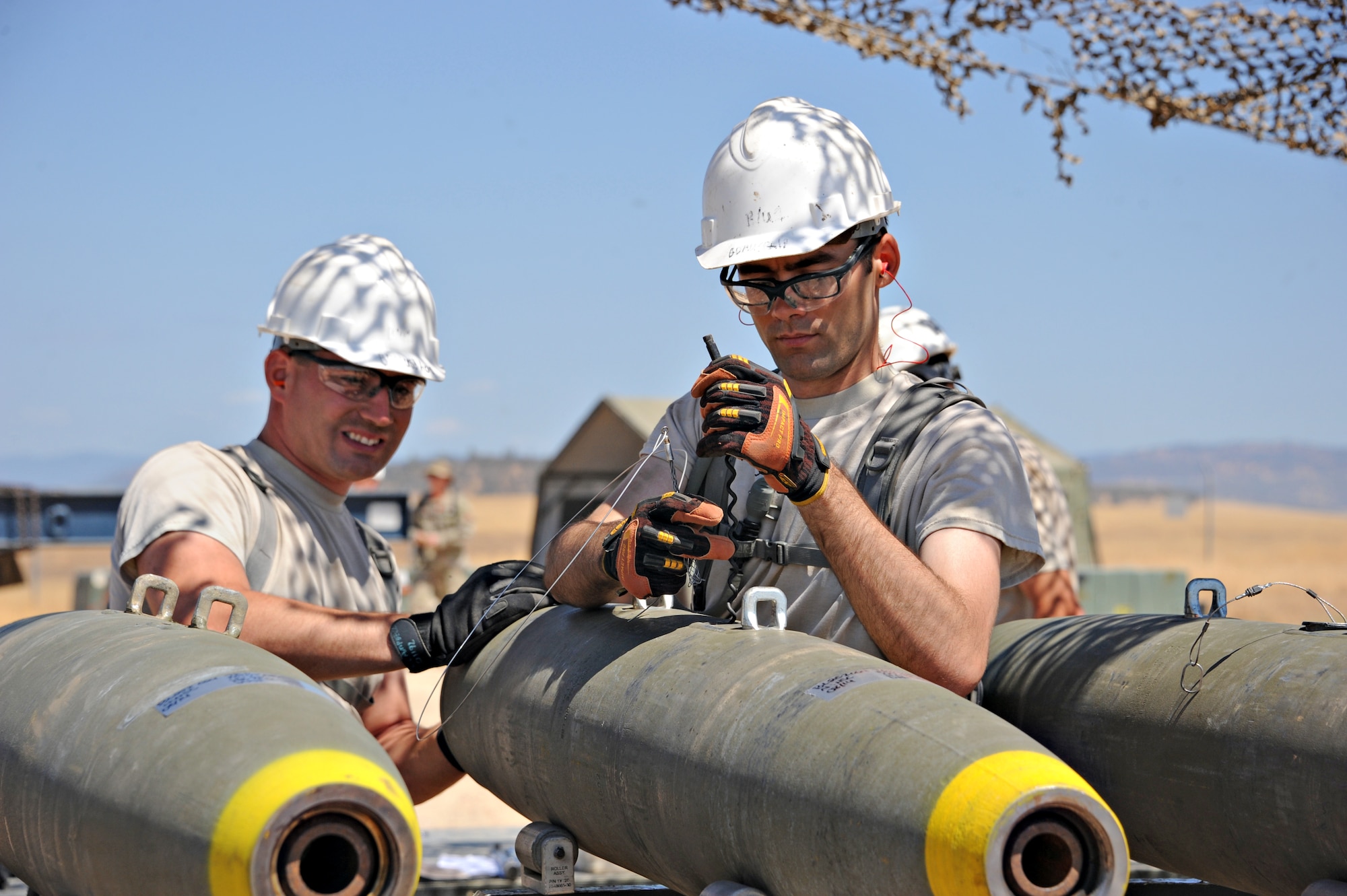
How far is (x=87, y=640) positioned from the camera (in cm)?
288

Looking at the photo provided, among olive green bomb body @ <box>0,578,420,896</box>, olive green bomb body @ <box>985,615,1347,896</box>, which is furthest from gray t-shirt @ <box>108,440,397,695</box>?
olive green bomb body @ <box>985,615,1347,896</box>

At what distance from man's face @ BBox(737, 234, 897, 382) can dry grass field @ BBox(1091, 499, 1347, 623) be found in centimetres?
1185

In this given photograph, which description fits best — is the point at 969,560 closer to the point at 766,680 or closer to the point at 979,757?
the point at 766,680

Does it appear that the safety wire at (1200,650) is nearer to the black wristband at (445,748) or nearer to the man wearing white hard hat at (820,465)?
the man wearing white hard hat at (820,465)

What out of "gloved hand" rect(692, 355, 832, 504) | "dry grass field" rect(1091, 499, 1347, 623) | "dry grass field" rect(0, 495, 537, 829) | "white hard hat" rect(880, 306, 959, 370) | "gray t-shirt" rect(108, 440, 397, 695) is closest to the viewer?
"gloved hand" rect(692, 355, 832, 504)

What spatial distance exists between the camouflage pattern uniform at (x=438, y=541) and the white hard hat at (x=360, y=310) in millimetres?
13976

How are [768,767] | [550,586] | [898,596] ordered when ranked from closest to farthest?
[768,767], [898,596], [550,586]

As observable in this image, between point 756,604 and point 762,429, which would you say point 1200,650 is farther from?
point 762,429

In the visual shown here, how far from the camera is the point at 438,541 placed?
18.4 meters

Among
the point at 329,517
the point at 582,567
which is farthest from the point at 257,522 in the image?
the point at 582,567

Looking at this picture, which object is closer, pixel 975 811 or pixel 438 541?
pixel 975 811

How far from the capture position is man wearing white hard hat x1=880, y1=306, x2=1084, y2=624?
5.54 m

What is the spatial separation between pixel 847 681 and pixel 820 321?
3.41ft

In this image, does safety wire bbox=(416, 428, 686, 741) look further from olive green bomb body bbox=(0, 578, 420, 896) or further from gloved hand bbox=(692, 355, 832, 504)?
olive green bomb body bbox=(0, 578, 420, 896)
